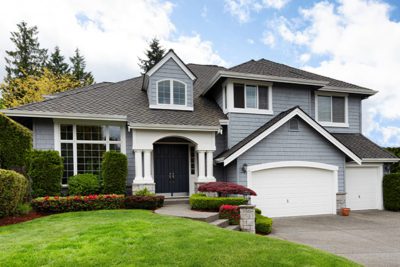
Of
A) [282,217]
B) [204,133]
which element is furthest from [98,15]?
[282,217]

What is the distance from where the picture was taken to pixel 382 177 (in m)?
13.7

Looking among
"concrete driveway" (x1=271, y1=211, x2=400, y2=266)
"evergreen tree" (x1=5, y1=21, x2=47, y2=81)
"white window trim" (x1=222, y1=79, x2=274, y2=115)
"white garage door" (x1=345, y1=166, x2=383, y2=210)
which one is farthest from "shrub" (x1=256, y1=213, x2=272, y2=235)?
"evergreen tree" (x1=5, y1=21, x2=47, y2=81)

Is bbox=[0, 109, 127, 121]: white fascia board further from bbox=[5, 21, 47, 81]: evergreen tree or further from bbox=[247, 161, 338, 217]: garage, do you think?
bbox=[5, 21, 47, 81]: evergreen tree

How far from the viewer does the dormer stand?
483 inches

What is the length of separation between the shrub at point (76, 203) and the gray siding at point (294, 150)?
5030 mm

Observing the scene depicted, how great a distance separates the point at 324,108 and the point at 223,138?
586cm

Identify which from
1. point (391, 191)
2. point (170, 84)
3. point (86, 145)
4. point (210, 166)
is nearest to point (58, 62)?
point (170, 84)

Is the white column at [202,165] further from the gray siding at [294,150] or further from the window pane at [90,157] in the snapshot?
the window pane at [90,157]

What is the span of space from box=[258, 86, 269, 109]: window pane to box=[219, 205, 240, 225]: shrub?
19.2 feet

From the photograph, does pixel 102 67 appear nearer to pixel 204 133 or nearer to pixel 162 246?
pixel 204 133

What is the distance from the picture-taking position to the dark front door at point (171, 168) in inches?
485

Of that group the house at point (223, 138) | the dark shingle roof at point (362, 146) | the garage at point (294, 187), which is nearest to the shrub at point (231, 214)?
the house at point (223, 138)

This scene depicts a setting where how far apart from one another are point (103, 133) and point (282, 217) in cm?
830

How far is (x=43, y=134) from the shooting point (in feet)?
34.8
